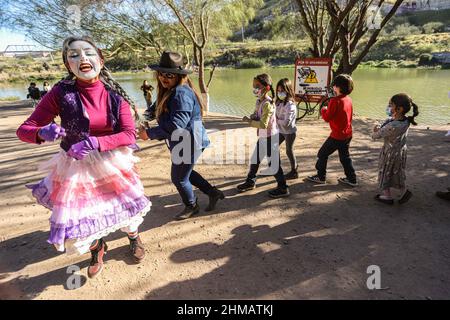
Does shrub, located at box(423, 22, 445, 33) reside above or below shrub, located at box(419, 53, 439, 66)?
above

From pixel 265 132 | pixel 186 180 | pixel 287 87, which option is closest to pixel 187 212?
pixel 186 180

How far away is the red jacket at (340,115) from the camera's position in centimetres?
374

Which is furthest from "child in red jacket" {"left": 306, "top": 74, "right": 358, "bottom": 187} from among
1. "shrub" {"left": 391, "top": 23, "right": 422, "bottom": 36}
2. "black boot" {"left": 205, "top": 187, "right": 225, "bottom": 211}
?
"shrub" {"left": 391, "top": 23, "right": 422, "bottom": 36}

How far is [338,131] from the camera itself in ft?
12.6

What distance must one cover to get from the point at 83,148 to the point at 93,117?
10.8 inches

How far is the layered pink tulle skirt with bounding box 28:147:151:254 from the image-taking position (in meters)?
2.18

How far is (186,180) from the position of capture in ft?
10.6

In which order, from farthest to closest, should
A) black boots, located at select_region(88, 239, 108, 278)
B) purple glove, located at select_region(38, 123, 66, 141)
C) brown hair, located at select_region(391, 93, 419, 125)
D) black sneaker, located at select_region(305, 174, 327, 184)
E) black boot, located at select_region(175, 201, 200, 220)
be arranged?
black sneaker, located at select_region(305, 174, 327, 184), black boot, located at select_region(175, 201, 200, 220), brown hair, located at select_region(391, 93, 419, 125), black boots, located at select_region(88, 239, 108, 278), purple glove, located at select_region(38, 123, 66, 141)

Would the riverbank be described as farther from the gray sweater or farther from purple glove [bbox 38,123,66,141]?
purple glove [bbox 38,123,66,141]

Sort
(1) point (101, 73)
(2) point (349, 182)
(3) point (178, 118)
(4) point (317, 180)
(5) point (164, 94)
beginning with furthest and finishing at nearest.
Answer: (4) point (317, 180)
(2) point (349, 182)
(5) point (164, 94)
(3) point (178, 118)
(1) point (101, 73)

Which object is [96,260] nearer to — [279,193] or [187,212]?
[187,212]

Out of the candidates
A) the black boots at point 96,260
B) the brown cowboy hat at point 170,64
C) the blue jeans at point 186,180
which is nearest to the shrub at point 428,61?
the blue jeans at point 186,180
